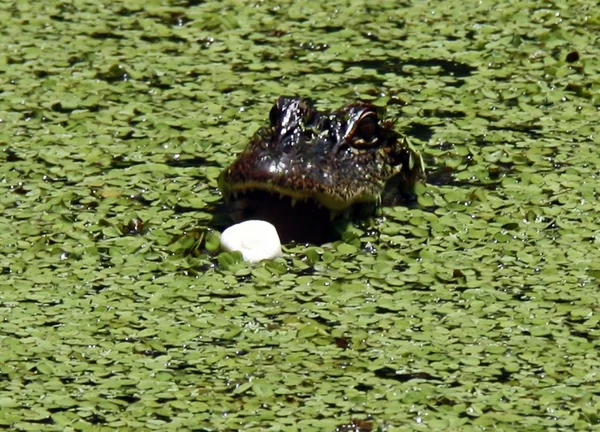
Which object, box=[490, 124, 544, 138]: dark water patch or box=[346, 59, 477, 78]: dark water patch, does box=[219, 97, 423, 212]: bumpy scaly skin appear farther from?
box=[346, 59, 477, 78]: dark water patch

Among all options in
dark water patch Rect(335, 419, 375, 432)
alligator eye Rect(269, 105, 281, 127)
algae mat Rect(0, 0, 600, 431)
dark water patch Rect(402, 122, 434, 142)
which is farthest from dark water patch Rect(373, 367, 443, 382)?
dark water patch Rect(402, 122, 434, 142)

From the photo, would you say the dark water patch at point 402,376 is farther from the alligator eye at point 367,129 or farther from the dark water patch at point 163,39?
the dark water patch at point 163,39

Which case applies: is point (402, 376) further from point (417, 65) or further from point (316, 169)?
point (417, 65)

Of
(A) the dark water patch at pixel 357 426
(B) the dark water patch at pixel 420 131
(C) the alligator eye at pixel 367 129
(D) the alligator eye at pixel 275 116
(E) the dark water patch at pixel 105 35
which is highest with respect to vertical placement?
(D) the alligator eye at pixel 275 116

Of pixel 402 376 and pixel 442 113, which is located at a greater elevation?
pixel 442 113

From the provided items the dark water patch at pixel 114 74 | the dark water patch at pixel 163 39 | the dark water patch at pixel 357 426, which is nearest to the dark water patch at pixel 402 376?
the dark water patch at pixel 357 426

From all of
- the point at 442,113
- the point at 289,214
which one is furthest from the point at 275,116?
the point at 442,113

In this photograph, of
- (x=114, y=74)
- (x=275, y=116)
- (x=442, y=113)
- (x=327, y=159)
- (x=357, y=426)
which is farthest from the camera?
(x=114, y=74)
